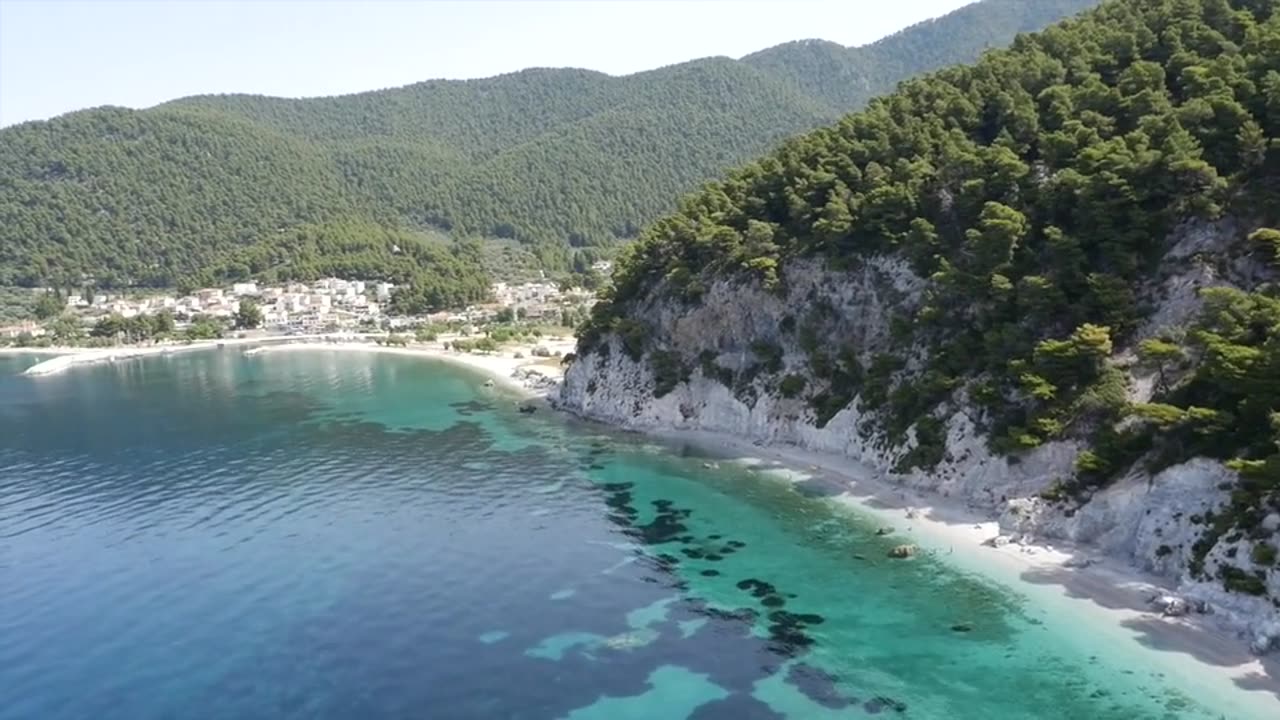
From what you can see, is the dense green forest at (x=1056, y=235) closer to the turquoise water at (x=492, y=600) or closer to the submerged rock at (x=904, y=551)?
the submerged rock at (x=904, y=551)

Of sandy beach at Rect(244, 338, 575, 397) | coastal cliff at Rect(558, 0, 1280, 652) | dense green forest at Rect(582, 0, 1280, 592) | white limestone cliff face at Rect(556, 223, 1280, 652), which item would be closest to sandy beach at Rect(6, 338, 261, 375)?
sandy beach at Rect(244, 338, 575, 397)

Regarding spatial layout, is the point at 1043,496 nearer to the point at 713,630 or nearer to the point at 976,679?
the point at 976,679

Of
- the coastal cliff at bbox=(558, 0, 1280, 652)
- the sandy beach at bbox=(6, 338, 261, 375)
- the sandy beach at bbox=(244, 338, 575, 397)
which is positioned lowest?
the sandy beach at bbox=(244, 338, 575, 397)

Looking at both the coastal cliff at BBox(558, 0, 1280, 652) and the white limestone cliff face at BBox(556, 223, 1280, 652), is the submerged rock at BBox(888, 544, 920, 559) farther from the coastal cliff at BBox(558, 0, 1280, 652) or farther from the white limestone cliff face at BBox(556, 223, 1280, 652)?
the coastal cliff at BBox(558, 0, 1280, 652)

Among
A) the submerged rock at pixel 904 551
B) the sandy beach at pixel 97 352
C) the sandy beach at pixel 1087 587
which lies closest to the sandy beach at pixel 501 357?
the sandy beach at pixel 97 352

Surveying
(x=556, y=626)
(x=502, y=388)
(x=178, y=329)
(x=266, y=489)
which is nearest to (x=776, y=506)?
(x=556, y=626)

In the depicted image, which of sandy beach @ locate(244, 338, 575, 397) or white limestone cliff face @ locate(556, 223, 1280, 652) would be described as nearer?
white limestone cliff face @ locate(556, 223, 1280, 652)
